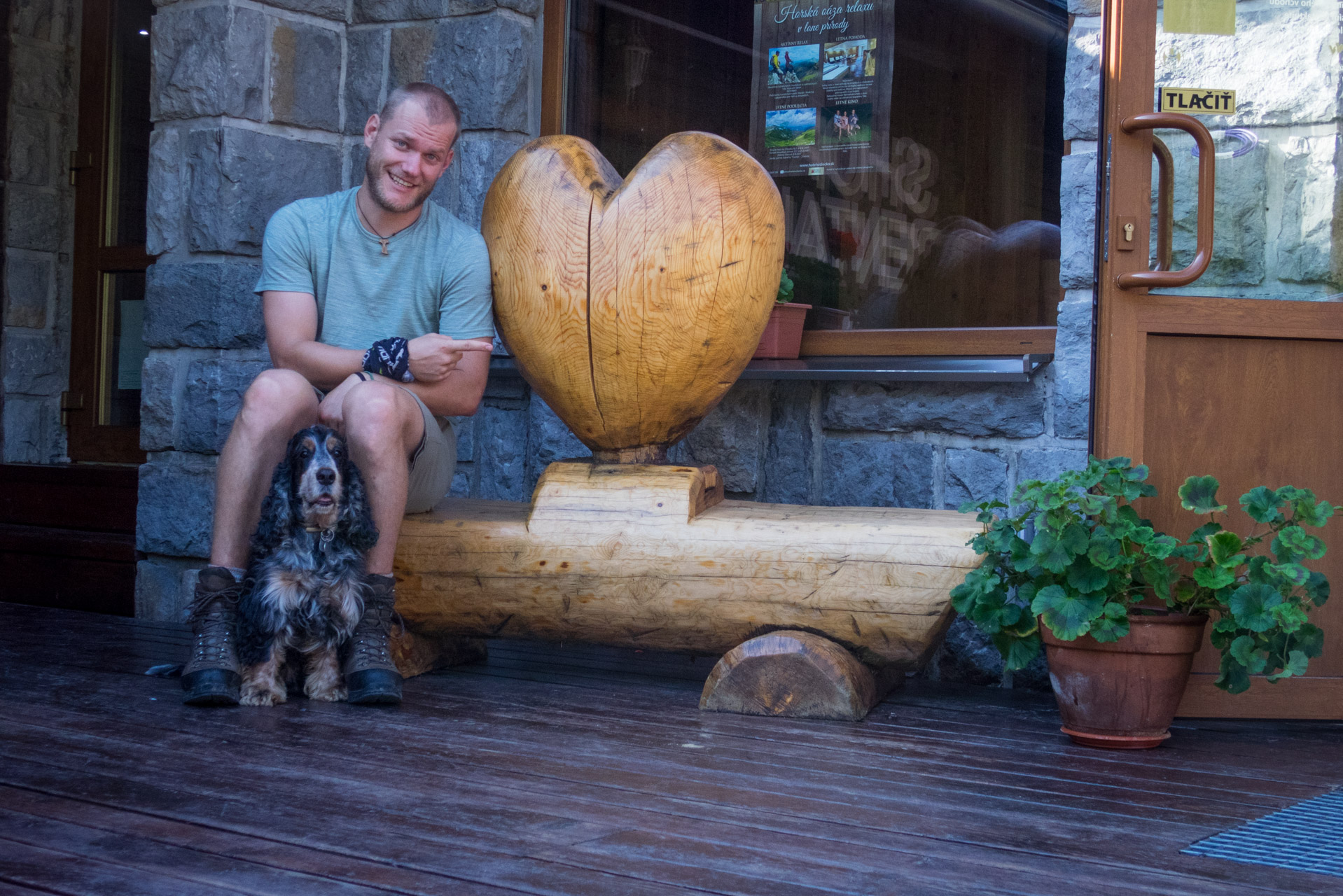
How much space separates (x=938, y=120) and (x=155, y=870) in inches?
111

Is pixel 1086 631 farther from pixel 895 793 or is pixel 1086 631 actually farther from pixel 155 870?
pixel 155 870

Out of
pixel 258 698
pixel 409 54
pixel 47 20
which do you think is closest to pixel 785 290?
pixel 409 54

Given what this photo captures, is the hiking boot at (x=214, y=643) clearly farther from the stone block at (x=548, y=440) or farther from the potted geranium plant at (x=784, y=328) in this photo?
the potted geranium plant at (x=784, y=328)

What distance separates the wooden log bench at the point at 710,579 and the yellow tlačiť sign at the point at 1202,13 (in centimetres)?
121

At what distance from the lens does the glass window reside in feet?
11.4

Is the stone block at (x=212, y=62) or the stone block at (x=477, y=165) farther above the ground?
the stone block at (x=212, y=62)

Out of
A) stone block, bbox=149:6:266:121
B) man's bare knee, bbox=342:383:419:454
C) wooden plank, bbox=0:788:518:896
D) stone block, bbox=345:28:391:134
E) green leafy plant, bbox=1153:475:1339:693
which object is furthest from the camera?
stone block, bbox=345:28:391:134

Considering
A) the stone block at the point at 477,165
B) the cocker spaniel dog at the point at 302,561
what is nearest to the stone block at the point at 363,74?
the stone block at the point at 477,165

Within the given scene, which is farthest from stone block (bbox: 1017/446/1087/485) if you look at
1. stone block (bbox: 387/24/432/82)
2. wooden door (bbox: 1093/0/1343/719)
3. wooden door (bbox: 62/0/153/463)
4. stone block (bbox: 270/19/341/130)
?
wooden door (bbox: 62/0/153/463)

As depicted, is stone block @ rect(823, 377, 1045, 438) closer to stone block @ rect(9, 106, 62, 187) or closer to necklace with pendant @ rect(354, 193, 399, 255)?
necklace with pendant @ rect(354, 193, 399, 255)

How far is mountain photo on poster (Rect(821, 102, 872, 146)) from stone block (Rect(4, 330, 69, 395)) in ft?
10.9

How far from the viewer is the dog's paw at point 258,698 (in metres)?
2.85

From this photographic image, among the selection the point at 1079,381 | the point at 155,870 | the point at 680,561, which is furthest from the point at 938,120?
the point at 155,870

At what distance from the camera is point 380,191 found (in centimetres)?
318
